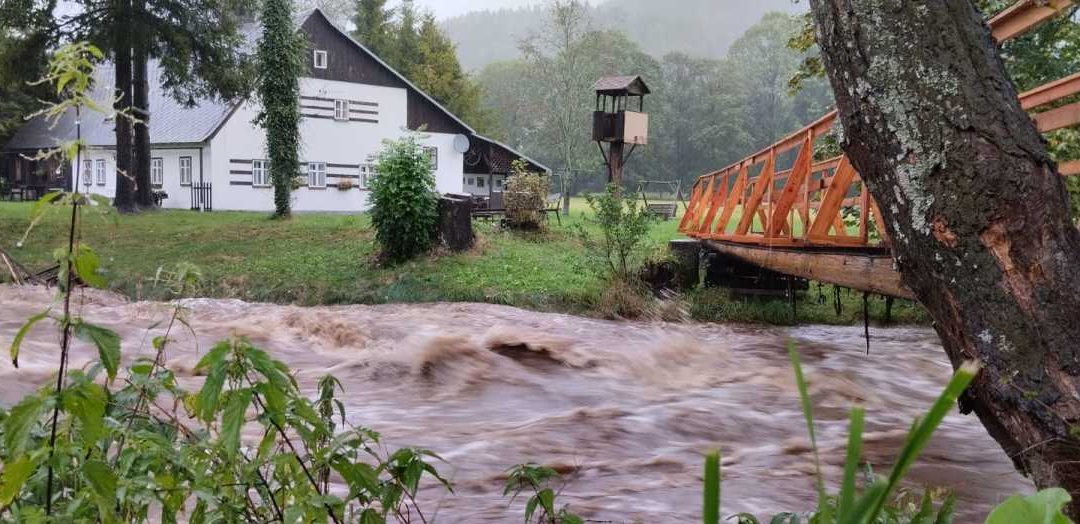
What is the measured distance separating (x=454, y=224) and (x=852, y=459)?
15191 mm

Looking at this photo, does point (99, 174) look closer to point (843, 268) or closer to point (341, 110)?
point (341, 110)

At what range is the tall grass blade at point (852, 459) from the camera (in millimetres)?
368

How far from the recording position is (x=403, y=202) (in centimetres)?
1474

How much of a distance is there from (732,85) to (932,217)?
2725 inches

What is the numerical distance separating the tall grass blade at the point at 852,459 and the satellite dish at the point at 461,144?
36.0m

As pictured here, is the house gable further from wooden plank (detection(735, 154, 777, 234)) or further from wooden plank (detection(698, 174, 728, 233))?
wooden plank (detection(735, 154, 777, 234))

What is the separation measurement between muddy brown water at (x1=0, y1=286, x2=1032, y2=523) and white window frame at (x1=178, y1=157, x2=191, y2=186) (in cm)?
2026

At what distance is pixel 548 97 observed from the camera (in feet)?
183

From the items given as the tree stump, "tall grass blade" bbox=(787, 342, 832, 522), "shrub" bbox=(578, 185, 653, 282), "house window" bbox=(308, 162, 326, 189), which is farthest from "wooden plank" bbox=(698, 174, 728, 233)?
"house window" bbox=(308, 162, 326, 189)

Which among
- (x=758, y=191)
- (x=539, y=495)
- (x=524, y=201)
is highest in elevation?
(x=758, y=191)

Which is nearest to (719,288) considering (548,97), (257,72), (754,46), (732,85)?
(257,72)

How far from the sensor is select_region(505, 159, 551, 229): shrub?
20188mm

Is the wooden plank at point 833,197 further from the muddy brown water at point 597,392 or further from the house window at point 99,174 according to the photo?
the house window at point 99,174

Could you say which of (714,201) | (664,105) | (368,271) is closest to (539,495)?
(714,201)
